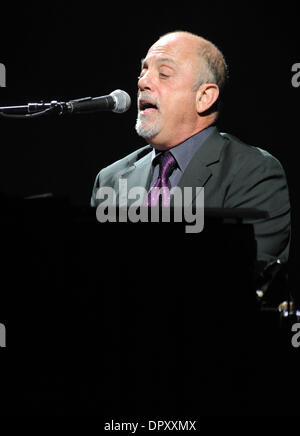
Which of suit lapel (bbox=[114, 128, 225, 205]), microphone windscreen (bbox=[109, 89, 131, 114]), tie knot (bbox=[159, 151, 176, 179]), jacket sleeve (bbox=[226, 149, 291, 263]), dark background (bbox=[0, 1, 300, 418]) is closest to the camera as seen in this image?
microphone windscreen (bbox=[109, 89, 131, 114])

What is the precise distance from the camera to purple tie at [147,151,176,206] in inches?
105

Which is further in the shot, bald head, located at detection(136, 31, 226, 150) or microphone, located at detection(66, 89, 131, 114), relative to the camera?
bald head, located at detection(136, 31, 226, 150)

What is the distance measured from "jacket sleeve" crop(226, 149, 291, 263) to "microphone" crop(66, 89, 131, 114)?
563mm

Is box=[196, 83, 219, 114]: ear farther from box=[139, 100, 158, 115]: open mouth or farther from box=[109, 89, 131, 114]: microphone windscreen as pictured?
box=[109, 89, 131, 114]: microphone windscreen

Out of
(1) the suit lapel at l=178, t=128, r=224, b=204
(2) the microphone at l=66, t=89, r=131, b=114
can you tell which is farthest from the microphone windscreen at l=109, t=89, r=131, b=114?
(1) the suit lapel at l=178, t=128, r=224, b=204

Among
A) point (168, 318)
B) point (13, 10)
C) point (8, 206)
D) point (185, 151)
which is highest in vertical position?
point (13, 10)

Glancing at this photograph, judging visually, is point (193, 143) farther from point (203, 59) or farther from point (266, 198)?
point (266, 198)

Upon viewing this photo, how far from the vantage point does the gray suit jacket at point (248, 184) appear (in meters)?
2.54

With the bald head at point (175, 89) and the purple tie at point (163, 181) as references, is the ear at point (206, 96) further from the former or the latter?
the purple tie at point (163, 181)

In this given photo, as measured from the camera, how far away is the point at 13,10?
140 inches

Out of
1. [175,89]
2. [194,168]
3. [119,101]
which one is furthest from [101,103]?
[175,89]

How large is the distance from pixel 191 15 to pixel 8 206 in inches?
88.5
